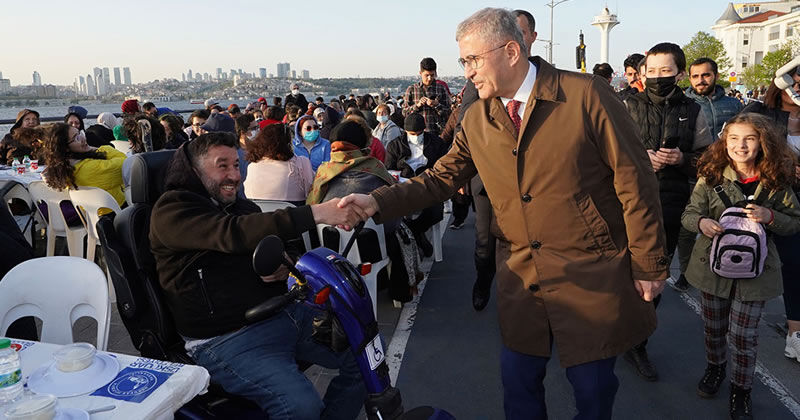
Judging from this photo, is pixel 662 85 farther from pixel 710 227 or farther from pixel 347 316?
pixel 347 316

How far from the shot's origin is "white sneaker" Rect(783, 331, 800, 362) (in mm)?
3707

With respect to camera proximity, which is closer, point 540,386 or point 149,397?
point 149,397

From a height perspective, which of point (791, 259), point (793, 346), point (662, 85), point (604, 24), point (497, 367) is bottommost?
point (497, 367)

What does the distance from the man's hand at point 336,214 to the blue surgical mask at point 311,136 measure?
4985 mm

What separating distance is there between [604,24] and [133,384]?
94.6 meters

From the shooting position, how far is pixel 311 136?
738cm

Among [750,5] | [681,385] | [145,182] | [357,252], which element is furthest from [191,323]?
[750,5]

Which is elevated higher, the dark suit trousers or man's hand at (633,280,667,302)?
man's hand at (633,280,667,302)

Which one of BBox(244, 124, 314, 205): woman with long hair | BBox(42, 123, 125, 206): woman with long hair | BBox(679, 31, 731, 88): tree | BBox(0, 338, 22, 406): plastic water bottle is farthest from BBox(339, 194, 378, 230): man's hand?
BBox(679, 31, 731, 88): tree

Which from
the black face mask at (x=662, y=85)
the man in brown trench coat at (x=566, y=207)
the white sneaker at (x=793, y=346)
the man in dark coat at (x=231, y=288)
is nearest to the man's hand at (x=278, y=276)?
the man in dark coat at (x=231, y=288)

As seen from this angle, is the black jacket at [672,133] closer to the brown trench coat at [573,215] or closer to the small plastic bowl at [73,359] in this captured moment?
the brown trench coat at [573,215]

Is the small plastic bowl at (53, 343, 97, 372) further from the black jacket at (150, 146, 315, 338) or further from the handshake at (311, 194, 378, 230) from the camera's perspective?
the handshake at (311, 194, 378, 230)

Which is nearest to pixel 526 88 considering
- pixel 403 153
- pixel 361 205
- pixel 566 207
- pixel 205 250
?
pixel 566 207

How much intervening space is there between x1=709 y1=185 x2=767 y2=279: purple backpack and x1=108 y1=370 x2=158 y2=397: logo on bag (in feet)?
9.55
